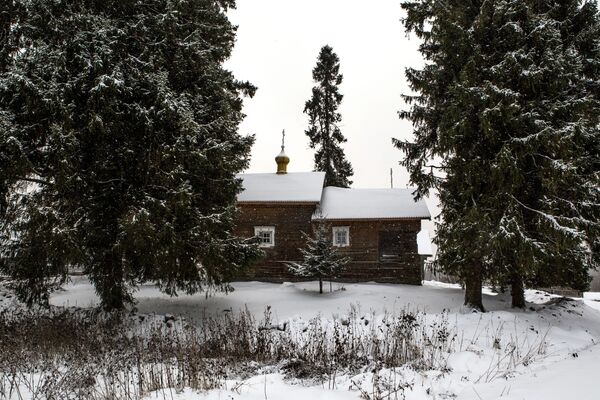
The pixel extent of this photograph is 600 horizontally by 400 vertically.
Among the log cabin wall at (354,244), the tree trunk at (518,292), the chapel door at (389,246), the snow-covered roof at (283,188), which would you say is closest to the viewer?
the tree trunk at (518,292)

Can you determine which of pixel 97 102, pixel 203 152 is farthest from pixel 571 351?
pixel 97 102

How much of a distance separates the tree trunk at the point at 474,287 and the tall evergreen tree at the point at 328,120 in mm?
18673

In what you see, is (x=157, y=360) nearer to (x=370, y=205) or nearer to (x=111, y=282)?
(x=111, y=282)

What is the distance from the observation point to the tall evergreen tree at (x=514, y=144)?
11188 mm

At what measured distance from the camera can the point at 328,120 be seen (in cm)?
3309

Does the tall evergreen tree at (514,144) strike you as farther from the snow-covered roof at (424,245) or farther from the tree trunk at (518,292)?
the snow-covered roof at (424,245)

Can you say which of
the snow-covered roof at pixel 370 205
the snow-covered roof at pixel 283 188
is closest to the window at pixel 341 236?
the snow-covered roof at pixel 370 205

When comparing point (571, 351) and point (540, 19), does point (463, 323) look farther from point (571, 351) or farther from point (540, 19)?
point (540, 19)

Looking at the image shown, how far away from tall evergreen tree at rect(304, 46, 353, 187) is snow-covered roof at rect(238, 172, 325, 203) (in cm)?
689

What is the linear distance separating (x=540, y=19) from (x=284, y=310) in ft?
39.1

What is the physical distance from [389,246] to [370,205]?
8.23 ft

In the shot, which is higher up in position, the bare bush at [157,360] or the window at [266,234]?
the window at [266,234]

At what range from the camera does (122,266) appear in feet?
36.7

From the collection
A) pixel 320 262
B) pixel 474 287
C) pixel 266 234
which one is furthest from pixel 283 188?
pixel 474 287
